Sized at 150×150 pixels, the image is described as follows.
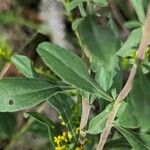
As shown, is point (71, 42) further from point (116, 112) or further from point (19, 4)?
point (116, 112)

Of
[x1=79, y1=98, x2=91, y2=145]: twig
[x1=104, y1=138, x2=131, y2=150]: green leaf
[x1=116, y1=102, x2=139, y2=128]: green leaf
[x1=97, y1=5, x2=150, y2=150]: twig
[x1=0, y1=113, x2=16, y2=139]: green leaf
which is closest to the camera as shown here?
[x1=97, y1=5, x2=150, y2=150]: twig

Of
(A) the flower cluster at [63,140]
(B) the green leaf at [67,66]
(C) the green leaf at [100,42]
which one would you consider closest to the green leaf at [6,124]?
(A) the flower cluster at [63,140]

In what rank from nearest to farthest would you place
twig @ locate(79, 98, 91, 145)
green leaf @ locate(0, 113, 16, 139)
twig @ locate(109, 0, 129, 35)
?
twig @ locate(79, 98, 91, 145), green leaf @ locate(0, 113, 16, 139), twig @ locate(109, 0, 129, 35)

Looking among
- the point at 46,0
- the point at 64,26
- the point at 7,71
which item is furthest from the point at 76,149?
the point at 46,0

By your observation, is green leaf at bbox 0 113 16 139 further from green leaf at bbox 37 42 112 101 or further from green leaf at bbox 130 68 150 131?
Answer: green leaf at bbox 130 68 150 131

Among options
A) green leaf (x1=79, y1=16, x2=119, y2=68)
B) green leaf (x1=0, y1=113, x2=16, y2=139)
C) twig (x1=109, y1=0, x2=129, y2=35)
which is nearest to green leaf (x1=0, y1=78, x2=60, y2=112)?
green leaf (x1=79, y1=16, x2=119, y2=68)

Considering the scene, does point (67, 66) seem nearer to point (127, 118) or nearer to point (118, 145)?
point (127, 118)

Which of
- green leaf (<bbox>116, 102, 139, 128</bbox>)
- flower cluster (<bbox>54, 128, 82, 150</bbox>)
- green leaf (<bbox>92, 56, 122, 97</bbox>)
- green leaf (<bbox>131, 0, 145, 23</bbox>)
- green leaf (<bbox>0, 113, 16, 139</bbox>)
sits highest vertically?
green leaf (<bbox>131, 0, 145, 23</bbox>)

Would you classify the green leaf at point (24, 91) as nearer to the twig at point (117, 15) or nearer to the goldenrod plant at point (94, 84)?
the goldenrod plant at point (94, 84)
